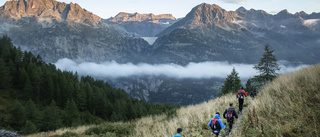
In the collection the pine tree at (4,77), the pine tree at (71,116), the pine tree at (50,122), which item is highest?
the pine tree at (4,77)

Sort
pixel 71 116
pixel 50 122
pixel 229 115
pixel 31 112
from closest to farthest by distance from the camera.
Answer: pixel 229 115 → pixel 50 122 → pixel 31 112 → pixel 71 116

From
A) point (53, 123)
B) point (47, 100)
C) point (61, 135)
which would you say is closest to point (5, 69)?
point (47, 100)

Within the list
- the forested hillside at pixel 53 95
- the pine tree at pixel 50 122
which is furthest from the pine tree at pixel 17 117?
the forested hillside at pixel 53 95

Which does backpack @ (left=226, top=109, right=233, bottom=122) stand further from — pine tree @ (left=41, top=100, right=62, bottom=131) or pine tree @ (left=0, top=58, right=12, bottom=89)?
pine tree @ (left=0, top=58, right=12, bottom=89)

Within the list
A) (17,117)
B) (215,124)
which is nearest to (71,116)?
(17,117)

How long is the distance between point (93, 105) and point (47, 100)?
53.1 ft

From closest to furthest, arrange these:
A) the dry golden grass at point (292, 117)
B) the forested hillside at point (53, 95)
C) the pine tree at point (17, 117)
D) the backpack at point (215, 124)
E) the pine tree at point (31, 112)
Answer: the dry golden grass at point (292, 117)
the backpack at point (215, 124)
the pine tree at point (17, 117)
the pine tree at point (31, 112)
the forested hillside at point (53, 95)

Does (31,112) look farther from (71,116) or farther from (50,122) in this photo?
(71,116)

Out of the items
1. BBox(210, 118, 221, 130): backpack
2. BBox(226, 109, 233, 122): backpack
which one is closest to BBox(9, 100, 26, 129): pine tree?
BBox(210, 118, 221, 130): backpack

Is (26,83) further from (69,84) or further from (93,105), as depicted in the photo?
(93,105)

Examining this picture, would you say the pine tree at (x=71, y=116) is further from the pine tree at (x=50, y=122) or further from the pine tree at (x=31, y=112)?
the pine tree at (x=31, y=112)

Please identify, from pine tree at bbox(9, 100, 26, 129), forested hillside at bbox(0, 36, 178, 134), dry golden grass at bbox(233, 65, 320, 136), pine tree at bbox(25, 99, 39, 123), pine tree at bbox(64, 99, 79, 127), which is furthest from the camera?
forested hillside at bbox(0, 36, 178, 134)

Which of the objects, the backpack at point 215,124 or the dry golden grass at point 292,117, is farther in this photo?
the backpack at point 215,124

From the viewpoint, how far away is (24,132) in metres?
32.3
